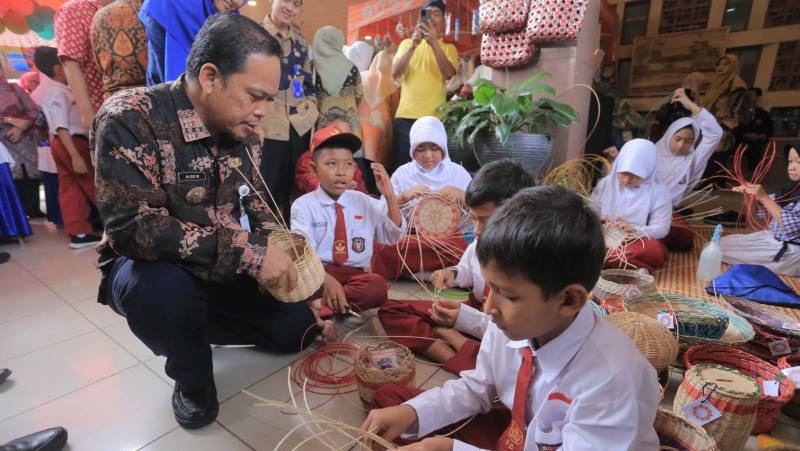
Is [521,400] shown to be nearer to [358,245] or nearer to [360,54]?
[358,245]

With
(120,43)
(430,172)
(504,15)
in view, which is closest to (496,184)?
(430,172)

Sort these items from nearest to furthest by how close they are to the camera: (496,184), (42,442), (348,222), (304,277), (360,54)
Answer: (42,442), (304,277), (496,184), (348,222), (360,54)

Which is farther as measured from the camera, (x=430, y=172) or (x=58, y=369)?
(x=430, y=172)

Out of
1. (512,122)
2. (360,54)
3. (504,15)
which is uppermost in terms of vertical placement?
(504,15)

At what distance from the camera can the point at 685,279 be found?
2.61 meters

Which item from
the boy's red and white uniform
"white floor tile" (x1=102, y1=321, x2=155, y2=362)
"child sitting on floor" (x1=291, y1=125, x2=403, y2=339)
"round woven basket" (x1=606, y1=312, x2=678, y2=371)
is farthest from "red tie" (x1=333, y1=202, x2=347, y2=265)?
"round woven basket" (x1=606, y1=312, x2=678, y2=371)

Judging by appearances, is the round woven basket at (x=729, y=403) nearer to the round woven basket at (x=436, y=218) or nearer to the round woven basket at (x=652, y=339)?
the round woven basket at (x=652, y=339)

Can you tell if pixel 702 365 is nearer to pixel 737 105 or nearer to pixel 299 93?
pixel 299 93

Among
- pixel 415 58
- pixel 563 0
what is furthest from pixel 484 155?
pixel 563 0

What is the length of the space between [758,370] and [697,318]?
0.25 metres

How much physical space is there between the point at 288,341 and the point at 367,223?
0.80 meters

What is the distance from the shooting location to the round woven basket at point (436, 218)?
7.98 ft

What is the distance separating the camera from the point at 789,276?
2.65 metres

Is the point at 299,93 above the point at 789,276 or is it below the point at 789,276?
above
